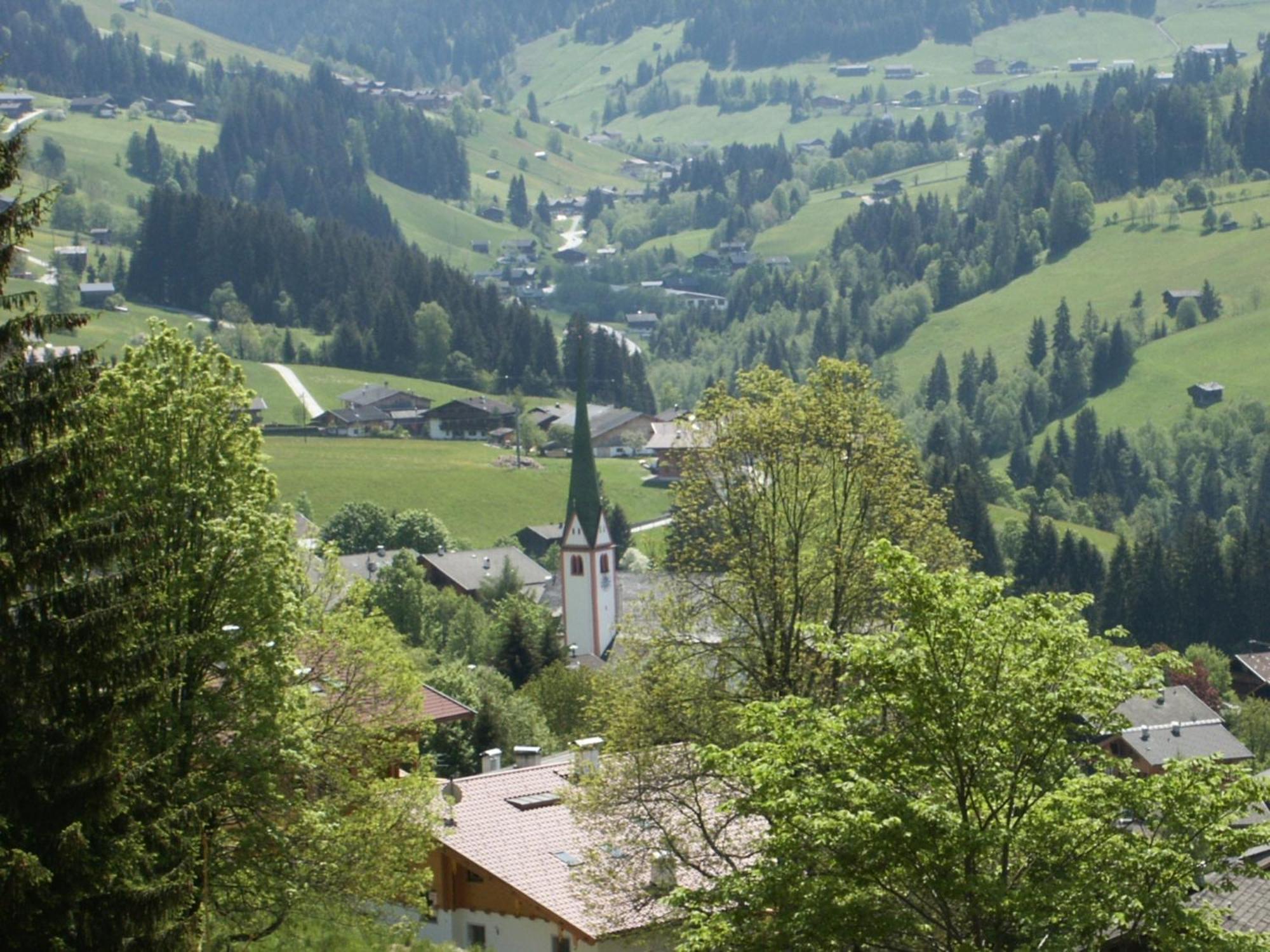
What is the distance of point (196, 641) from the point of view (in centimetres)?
2864

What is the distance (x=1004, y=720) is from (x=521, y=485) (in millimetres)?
154214

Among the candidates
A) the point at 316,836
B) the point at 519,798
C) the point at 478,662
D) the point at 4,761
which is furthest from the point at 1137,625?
the point at 4,761

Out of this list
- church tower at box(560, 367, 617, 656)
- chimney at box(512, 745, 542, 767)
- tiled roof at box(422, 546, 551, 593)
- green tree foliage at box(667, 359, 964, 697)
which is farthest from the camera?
tiled roof at box(422, 546, 551, 593)

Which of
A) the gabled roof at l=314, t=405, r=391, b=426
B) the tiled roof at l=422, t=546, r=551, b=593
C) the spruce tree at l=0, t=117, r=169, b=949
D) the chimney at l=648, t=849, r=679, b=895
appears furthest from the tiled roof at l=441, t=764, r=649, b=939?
the gabled roof at l=314, t=405, r=391, b=426

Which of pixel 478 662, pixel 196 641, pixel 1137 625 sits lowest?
pixel 1137 625

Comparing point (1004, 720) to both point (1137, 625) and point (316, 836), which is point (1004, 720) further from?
point (1137, 625)

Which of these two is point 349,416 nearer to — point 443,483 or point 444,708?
point 443,483

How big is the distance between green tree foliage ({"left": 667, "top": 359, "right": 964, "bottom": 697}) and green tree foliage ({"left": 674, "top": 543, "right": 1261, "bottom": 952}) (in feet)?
30.9

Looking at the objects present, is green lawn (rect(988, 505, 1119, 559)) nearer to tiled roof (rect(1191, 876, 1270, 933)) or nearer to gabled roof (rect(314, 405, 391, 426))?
gabled roof (rect(314, 405, 391, 426))

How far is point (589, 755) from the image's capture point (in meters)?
41.0

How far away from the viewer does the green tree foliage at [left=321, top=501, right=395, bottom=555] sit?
15050 centimetres

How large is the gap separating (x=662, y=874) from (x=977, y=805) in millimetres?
11180

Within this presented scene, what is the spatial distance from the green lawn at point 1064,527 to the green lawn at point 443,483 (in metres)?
28.7

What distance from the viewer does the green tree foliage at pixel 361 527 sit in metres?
150
